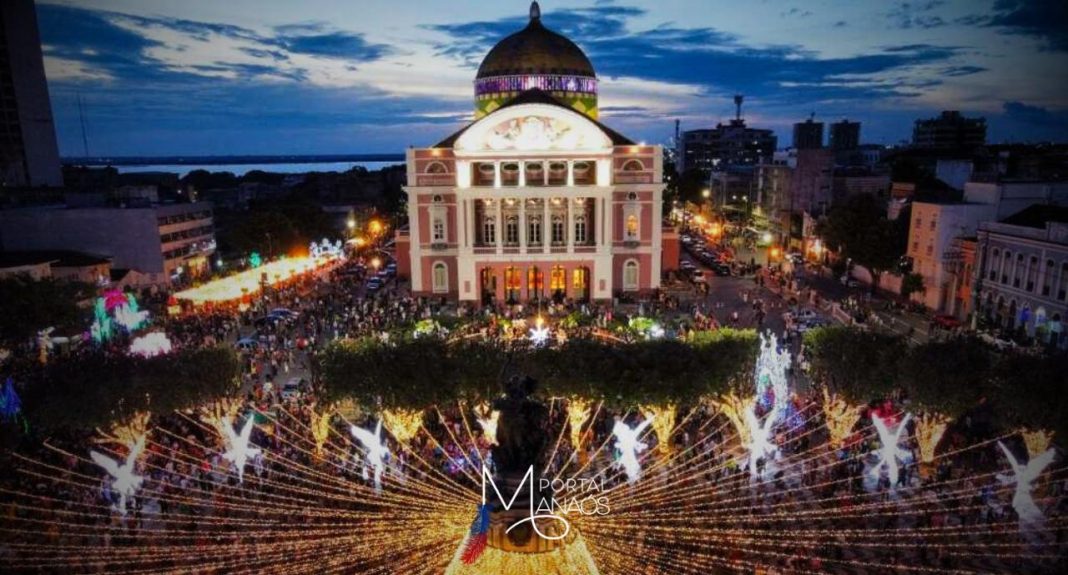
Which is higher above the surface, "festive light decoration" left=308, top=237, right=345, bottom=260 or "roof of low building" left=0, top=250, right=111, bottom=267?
"roof of low building" left=0, top=250, right=111, bottom=267

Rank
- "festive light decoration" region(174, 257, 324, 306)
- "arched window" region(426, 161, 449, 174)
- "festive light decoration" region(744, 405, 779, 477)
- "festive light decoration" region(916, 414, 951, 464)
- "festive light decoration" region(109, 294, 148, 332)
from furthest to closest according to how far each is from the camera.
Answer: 1. "arched window" region(426, 161, 449, 174)
2. "festive light decoration" region(174, 257, 324, 306)
3. "festive light decoration" region(109, 294, 148, 332)
4. "festive light decoration" region(916, 414, 951, 464)
5. "festive light decoration" region(744, 405, 779, 477)

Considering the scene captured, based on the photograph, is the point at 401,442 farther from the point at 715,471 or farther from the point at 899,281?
the point at 899,281

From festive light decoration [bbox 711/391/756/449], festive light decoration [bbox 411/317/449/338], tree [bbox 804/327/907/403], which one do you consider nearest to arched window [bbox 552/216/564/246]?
festive light decoration [bbox 411/317/449/338]

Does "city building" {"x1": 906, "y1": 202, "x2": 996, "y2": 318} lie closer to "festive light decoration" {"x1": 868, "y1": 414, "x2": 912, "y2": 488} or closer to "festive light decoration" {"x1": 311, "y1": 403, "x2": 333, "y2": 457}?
"festive light decoration" {"x1": 868, "y1": 414, "x2": 912, "y2": 488}

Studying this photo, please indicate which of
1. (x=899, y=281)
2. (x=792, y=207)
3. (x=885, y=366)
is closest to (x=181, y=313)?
(x=885, y=366)

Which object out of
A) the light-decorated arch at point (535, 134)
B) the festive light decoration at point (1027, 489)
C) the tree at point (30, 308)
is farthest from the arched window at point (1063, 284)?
the tree at point (30, 308)

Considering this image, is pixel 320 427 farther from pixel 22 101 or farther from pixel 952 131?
pixel 952 131
